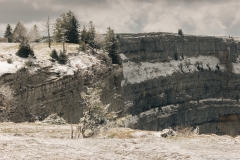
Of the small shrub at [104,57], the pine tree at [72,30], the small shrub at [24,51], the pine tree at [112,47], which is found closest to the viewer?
the small shrub at [24,51]

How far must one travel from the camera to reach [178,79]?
421 ft

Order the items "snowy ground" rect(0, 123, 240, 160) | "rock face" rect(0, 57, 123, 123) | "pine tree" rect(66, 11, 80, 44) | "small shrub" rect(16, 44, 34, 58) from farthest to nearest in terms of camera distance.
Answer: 1. "pine tree" rect(66, 11, 80, 44)
2. "small shrub" rect(16, 44, 34, 58)
3. "rock face" rect(0, 57, 123, 123)
4. "snowy ground" rect(0, 123, 240, 160)

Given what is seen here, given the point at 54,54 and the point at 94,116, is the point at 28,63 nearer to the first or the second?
the point at 54,54

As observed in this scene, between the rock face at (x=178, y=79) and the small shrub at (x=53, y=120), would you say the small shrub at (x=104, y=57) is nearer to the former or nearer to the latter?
the small shrub at (x=53, y=120)

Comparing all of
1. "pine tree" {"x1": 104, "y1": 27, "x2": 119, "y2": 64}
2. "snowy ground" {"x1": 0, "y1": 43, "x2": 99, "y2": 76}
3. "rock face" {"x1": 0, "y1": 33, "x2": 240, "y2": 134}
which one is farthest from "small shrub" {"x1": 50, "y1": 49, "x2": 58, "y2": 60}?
"rock face" {"x1": 0, "y1": 33, "x2": 240, "y2": 134}

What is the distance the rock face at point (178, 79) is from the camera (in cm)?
11662

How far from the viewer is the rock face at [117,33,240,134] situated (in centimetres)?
11662

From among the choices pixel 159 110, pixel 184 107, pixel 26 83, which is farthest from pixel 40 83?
pixel 184 107

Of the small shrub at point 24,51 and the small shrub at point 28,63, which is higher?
the small shrub at point 24,51

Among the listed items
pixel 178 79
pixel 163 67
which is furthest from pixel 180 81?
pixel 163 67

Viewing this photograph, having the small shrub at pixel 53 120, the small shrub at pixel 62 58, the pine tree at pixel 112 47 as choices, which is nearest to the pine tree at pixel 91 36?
the pine tree at pixel 112 47

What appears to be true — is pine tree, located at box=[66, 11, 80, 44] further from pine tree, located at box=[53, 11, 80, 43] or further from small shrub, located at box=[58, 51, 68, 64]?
small shrub, located at box=[58, 51, 68, 64]

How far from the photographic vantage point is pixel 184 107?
12781 centimetres

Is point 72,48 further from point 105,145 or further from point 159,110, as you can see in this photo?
point 159,110
